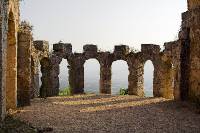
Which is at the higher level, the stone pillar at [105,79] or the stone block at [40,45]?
the stone block at [40,45]

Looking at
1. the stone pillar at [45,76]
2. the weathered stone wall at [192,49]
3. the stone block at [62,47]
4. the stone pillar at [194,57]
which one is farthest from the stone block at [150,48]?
the stone pillar at [194,57]

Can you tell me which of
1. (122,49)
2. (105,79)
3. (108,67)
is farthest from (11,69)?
(122,49)

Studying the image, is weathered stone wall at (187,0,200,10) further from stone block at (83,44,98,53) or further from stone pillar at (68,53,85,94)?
stone pillar at (68,53,85,94)

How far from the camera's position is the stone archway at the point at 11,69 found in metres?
17.3

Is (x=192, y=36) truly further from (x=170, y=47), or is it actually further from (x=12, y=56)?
(x=12, y=56)

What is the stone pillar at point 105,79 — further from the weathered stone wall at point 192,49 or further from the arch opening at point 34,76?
the weathered stone wall at point 192,49

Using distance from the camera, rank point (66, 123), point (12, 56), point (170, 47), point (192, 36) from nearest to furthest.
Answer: point (66, 123) → point (12, 56) → point (192, 36) → point (170, 47)

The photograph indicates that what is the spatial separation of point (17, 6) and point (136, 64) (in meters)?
12.8

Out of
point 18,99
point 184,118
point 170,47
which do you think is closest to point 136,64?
point 170,47

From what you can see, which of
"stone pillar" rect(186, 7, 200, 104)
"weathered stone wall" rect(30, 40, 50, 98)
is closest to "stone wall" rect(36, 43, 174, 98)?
"weathered stone wall" rect(30, 40, 50, 98)

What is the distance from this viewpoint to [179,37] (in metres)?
21.2

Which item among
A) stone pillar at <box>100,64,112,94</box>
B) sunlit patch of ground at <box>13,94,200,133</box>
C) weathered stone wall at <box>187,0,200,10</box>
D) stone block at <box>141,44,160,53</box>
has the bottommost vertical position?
sunlit patch of ground at <box>13,94,200,133</box>

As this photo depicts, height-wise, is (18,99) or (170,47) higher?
(170,47)

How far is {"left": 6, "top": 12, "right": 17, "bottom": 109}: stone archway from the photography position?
56.9ft
